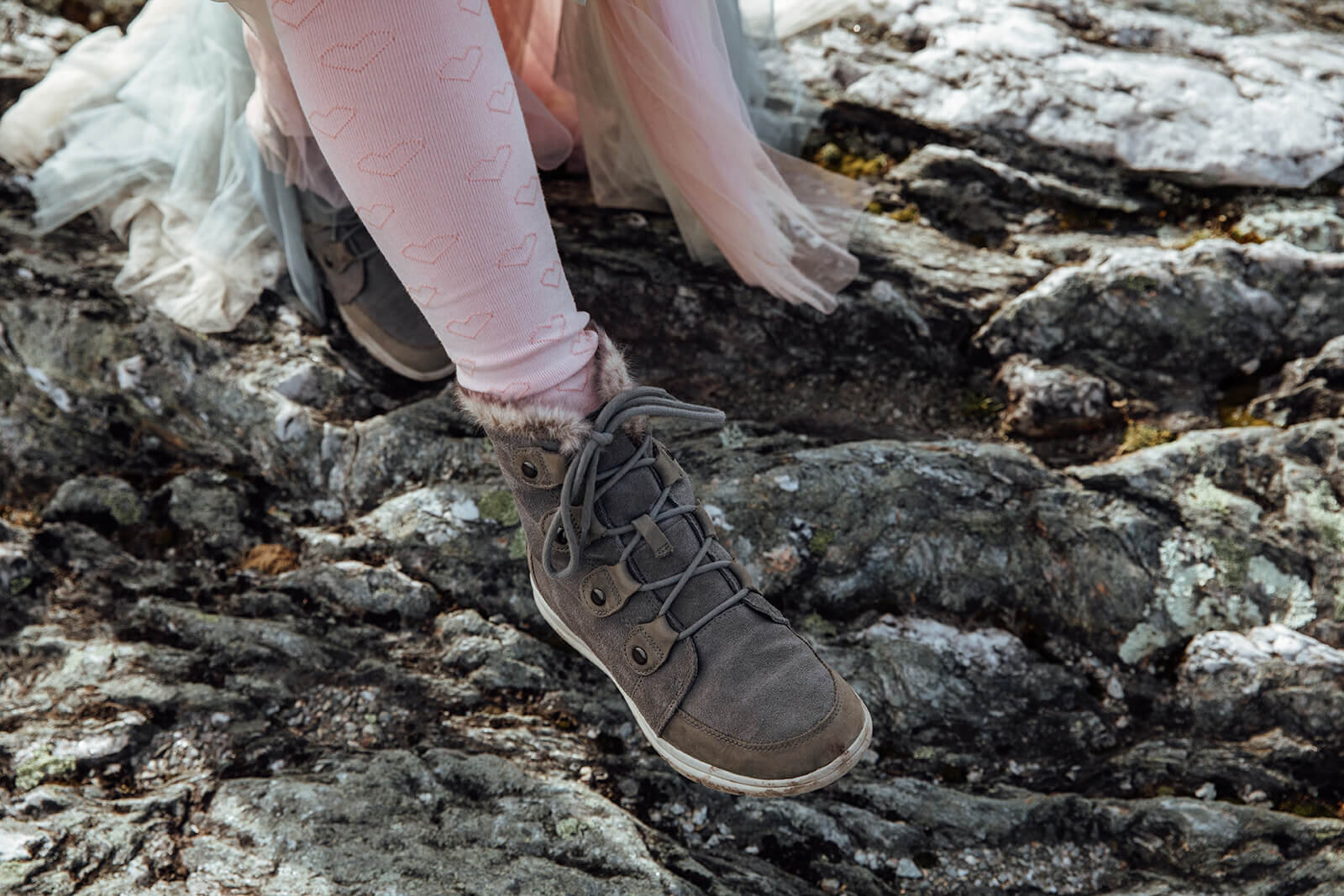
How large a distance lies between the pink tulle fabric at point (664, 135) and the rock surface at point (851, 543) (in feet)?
0.42

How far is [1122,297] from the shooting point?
2.15m

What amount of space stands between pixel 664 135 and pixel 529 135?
0.37 meters

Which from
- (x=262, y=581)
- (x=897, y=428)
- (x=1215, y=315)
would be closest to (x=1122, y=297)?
(x=1215, y=315)

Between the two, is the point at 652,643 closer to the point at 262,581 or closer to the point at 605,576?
the point at 605,576

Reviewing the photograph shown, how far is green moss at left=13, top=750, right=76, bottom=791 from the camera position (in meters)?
1.46

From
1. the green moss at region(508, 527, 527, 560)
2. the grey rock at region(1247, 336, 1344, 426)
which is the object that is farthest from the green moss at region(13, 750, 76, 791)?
the grey rock at region(1247, 336, 1344, 426)

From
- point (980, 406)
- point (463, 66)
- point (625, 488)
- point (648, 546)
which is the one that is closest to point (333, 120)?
point (463, 66)

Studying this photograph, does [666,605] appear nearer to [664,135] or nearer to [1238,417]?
[664,135]

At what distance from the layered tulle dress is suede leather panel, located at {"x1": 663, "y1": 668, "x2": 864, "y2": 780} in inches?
41.8

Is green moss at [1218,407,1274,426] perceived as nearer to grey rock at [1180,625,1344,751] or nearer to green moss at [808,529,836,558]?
grey rock at [1180,625,1344,751]

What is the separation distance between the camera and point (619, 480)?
1.47 metres

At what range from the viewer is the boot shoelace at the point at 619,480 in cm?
142

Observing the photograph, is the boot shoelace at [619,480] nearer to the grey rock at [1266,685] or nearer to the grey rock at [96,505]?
the grey rock at [1266,685]

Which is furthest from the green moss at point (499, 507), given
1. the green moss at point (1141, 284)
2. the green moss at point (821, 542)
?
the green moss at point (1141, 284)
